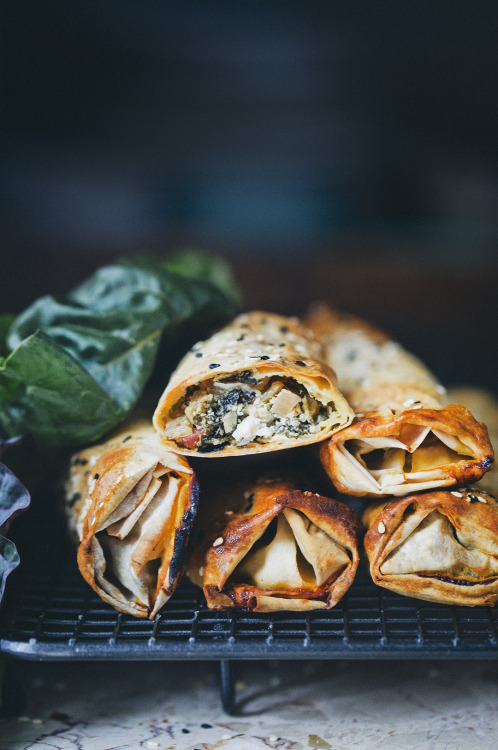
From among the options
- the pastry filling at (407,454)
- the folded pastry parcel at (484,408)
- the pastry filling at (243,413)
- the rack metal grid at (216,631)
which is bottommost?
the rack metal grid at (216,631)

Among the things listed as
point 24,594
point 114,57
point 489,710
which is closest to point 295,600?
point 489,710

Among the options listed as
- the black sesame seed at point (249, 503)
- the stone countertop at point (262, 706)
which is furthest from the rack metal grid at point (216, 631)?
the black sesame seed at point (249, 503)

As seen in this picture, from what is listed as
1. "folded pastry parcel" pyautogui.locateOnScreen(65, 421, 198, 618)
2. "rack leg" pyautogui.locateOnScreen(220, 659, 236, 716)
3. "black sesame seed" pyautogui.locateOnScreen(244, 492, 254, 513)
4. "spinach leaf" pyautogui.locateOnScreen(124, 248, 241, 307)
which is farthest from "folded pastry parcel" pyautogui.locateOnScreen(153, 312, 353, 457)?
"spinach leaf" pyautogui.locateOnScreen(124, 248, 241, 307)

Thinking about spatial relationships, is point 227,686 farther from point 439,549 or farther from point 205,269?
point 205,269

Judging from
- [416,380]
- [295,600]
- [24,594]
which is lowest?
[24,594]

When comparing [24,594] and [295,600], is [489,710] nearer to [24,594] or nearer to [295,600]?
[295,600]

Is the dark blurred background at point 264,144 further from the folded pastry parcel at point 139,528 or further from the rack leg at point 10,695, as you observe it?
the rack leg at point 10,695

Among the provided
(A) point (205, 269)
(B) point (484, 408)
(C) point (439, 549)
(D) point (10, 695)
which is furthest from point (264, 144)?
(D) point (10, 695)
